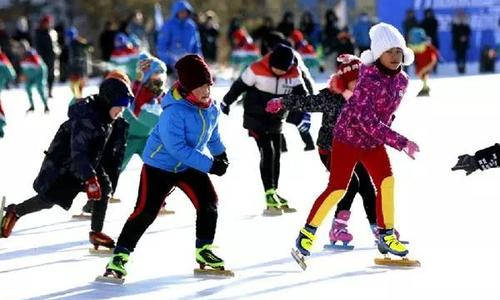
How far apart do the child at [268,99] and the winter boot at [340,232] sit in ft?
5.08

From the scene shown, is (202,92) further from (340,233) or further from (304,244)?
(340,233)

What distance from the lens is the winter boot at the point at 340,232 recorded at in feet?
24.5

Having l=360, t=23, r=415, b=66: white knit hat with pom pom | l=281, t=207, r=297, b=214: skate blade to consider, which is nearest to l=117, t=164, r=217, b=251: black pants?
l=360, t=23, r=415, b=66: white knit hat with pom pom

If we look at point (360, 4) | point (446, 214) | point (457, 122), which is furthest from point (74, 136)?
point (360, 4)

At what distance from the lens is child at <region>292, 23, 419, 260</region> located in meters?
6.59

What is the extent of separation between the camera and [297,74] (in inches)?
361

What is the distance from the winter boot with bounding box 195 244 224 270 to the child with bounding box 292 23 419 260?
0.42 m

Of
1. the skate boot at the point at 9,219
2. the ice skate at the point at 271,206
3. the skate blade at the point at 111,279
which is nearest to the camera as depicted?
the skate blade at the point at 111,279

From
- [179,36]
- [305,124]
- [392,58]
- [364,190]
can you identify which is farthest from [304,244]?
[179,36]

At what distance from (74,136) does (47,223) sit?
1.98m

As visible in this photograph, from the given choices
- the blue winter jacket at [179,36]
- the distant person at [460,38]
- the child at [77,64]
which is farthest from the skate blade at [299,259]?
the distant person at [460,38]

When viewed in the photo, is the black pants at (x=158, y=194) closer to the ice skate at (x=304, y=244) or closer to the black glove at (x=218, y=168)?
the black glove at (x=218, y=168)

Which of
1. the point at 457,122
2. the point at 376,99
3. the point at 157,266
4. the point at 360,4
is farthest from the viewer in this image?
the point at 360,4

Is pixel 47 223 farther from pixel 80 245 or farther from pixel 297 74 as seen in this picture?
pixel 297 74
